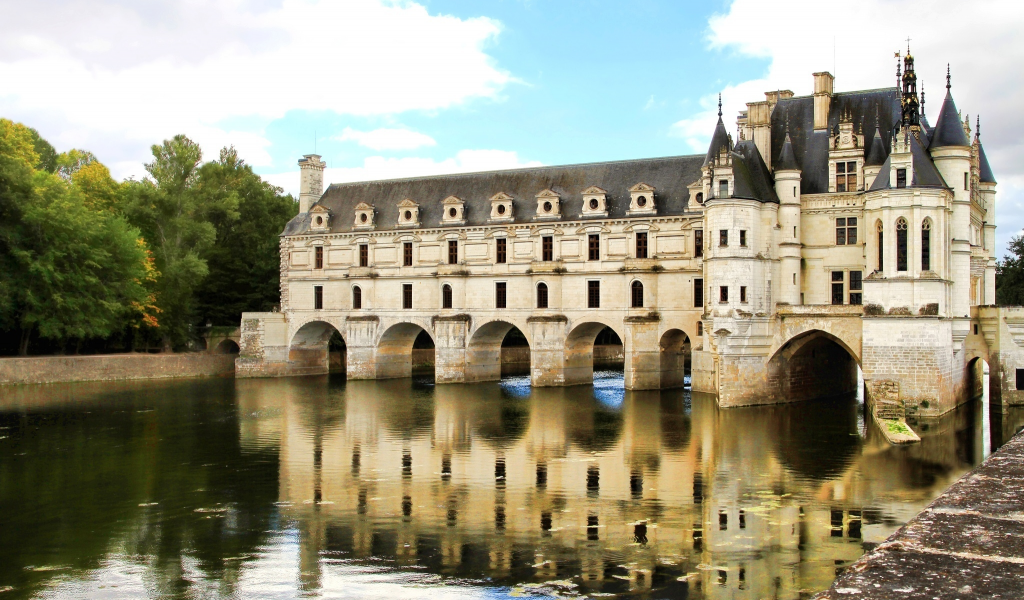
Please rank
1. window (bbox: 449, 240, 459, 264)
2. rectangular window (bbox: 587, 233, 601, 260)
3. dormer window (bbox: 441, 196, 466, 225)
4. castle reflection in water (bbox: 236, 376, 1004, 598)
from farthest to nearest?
window (bbox: 449, 240, 459, 264)
dormer window (bbox: 441, 196, 466, 225)
rectangular window (bbox: 587, 233, 601, 260)
castle reflection in water (bbox: 236, 376, 1004, 598)

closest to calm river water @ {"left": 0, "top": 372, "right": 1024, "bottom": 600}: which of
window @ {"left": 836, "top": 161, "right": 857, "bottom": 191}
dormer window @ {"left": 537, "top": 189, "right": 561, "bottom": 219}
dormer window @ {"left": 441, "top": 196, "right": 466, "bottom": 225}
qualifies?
window @ {"left": 836, "top": 161, "right": 857, "bottom": 191}

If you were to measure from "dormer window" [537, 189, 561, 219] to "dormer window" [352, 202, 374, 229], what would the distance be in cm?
1001

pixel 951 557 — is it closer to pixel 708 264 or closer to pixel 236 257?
pixel 708 264

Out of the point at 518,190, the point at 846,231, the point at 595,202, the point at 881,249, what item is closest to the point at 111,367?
the point at 518,190

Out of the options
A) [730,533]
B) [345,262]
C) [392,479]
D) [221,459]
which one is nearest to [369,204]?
[345,262]

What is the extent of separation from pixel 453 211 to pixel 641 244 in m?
10.4

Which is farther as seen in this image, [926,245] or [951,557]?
[926,245]

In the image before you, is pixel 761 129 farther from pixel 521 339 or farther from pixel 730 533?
pixel 521 339

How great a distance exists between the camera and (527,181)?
4450 centimetres

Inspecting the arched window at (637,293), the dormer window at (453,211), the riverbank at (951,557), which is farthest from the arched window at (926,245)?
the dormer window at (453,211)

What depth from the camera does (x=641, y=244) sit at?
4031cm

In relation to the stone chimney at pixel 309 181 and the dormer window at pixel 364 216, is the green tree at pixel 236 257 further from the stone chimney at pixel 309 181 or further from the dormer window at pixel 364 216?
the dormer window at pixel 364 216

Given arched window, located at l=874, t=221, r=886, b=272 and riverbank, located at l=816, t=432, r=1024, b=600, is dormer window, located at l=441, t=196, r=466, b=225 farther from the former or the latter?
riverbank, located at l=816, t=432, r=1024, b=600

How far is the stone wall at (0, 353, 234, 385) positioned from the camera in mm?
41906
